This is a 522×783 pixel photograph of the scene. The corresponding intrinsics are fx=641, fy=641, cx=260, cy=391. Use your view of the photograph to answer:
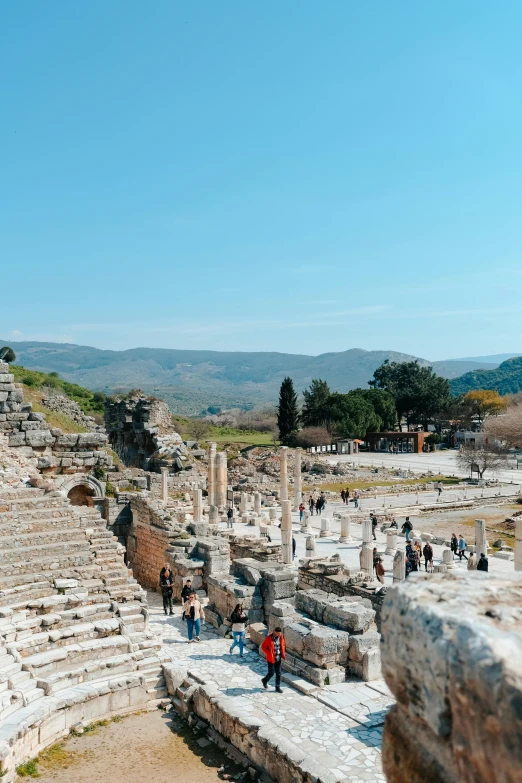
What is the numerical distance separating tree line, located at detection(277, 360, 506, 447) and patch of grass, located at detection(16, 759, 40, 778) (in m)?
52.5

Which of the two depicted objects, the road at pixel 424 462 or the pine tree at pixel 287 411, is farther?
the pine tree at pixel 287 411

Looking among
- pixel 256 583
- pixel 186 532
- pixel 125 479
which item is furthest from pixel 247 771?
pixel 125 479

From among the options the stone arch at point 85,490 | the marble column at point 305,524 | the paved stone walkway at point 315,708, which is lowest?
the marble column at point 305,524

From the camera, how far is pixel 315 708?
9633 millimetres

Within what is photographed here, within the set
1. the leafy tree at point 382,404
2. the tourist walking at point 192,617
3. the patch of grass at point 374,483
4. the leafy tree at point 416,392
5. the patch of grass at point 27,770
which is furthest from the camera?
the leafy tree at point 416,392

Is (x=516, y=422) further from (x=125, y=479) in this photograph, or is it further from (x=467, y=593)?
(x=467, y=593)

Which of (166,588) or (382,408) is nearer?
(166,588)

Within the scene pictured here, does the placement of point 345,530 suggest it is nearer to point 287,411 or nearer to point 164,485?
point 164,485

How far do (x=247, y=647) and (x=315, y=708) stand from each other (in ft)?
10.2

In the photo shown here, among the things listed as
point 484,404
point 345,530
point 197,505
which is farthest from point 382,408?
point 345,530

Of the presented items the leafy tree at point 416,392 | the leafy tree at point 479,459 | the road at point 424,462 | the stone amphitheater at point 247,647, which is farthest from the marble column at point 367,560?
the leafy tree at point 416,392

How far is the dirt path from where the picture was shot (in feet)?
27.5

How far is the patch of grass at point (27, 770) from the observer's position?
27.1ft

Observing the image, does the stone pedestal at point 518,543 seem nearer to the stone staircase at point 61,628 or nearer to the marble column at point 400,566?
the marble column at point 400,566
